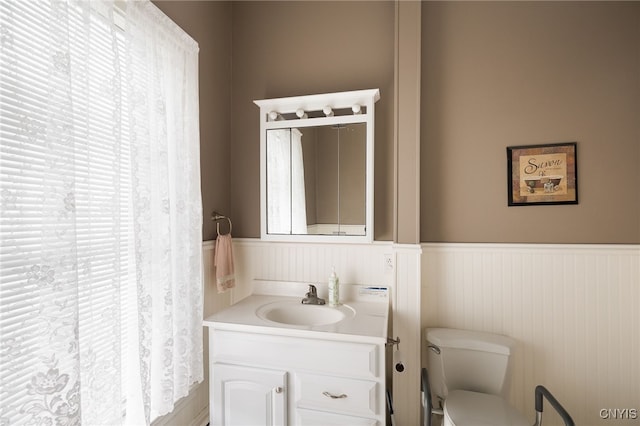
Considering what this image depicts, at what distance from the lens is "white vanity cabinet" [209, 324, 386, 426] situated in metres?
1.33

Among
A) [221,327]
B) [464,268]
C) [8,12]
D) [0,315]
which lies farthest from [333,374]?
[8,12]

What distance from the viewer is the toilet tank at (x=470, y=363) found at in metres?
1.55

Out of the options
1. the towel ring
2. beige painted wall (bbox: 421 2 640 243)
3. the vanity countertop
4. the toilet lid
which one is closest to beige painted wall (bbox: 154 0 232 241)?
the towel ring

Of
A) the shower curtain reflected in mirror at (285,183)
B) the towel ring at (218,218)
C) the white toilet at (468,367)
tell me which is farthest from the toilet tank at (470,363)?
the towel ring at (218,218)

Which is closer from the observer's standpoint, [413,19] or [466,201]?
[413,19]

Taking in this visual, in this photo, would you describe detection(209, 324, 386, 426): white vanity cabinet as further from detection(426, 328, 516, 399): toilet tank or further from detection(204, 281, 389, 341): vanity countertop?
detection(426, 328, 516, 399): toilet tank

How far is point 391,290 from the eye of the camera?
5.97 feet

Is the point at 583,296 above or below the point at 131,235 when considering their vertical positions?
below

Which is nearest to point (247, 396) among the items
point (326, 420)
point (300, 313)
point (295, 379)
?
point (295, 379)

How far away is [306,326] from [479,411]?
84cm

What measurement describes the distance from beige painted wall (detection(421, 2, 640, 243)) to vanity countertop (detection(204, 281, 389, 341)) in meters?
0.54

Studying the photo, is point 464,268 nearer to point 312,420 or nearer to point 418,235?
point 418,235

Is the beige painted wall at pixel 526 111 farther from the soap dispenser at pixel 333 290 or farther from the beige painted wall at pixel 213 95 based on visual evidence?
the beige painted wall at pixel 213 95

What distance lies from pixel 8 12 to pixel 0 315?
82 cm
